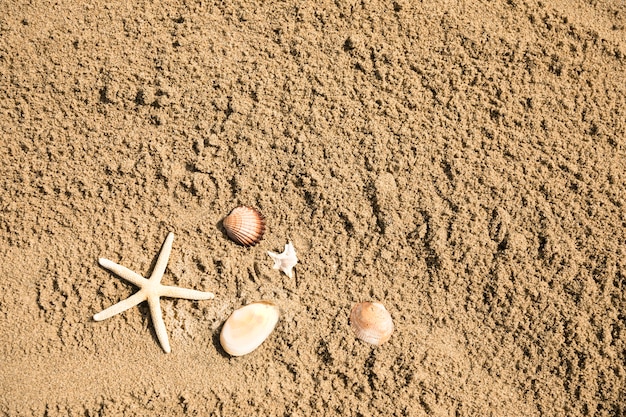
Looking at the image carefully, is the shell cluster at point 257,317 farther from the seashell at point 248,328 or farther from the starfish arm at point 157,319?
the starfish arm at point 157,319

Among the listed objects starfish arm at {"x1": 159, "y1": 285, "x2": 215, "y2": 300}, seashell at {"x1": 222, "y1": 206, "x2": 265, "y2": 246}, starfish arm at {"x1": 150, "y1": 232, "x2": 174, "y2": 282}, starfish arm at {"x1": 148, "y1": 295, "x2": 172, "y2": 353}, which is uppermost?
seashell at {"x1": 222, "y1": 206, "x2": 265, "y2": 246}

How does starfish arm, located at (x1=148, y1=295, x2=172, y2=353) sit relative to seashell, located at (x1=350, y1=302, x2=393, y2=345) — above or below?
below

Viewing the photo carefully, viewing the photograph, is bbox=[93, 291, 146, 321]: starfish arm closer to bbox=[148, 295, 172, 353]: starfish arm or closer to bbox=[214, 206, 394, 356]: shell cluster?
bbox=[148, 295, 172, 353]: starfish arm

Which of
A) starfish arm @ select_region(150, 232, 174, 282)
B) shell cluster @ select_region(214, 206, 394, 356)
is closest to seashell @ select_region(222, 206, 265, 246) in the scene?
shell cluster @ select_region(214, 206, 394, 356)

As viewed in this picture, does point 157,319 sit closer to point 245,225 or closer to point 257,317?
point 257,317

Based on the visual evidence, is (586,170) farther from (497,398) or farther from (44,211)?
(44,211)
